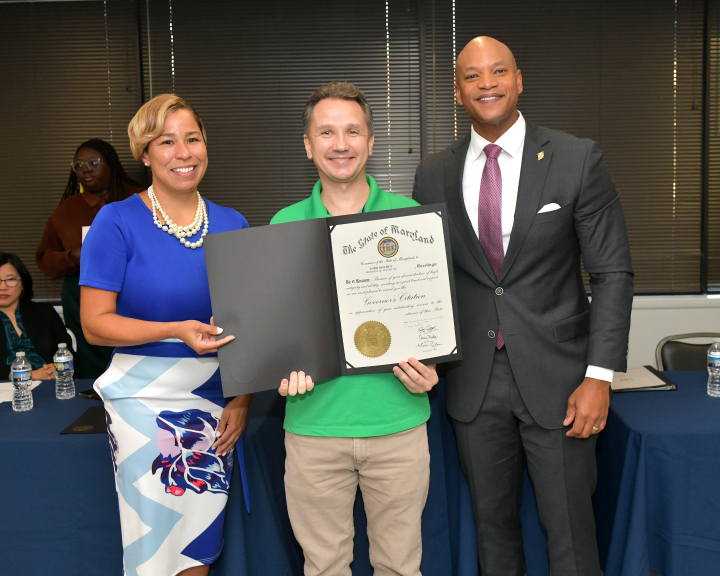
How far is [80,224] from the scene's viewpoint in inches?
142

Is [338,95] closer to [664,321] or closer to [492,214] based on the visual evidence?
[492,214]

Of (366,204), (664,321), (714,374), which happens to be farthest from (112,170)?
(664,321)

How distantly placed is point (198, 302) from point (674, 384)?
1819 millimetres

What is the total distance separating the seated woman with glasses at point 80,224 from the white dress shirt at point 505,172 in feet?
8.48

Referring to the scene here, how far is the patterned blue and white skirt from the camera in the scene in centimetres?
149

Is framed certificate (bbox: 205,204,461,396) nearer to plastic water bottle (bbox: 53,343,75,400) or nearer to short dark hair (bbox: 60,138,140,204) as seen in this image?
plastic water bottle (bbox: 53,343,75,400)

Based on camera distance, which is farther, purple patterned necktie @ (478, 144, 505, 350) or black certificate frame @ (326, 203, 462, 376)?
purple patterned necktie @ (478, 144, 505, 350)

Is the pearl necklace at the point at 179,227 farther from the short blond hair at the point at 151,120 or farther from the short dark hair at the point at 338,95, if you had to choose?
the short dark hair at the point at 338,95

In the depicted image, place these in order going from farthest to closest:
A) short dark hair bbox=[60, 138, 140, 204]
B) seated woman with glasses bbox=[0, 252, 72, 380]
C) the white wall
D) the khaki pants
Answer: the white wall
short dark hair bbox=[60, 138, 140, 204]
seated woman with glasses bbox=[0, 252, 72, 380]
the khaki pants

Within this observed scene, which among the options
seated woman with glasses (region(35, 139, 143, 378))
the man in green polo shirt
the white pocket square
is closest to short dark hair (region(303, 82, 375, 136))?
the man in green polo shirt

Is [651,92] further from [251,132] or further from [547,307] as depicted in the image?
A: [547,307]

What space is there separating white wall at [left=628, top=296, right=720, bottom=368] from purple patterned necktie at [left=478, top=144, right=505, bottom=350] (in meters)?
3.03

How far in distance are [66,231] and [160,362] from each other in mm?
2510

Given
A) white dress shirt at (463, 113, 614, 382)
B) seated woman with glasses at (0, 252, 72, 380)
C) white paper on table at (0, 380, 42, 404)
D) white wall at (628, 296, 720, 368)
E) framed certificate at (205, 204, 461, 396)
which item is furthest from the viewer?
white wall at (628, 296, 720, 368)
